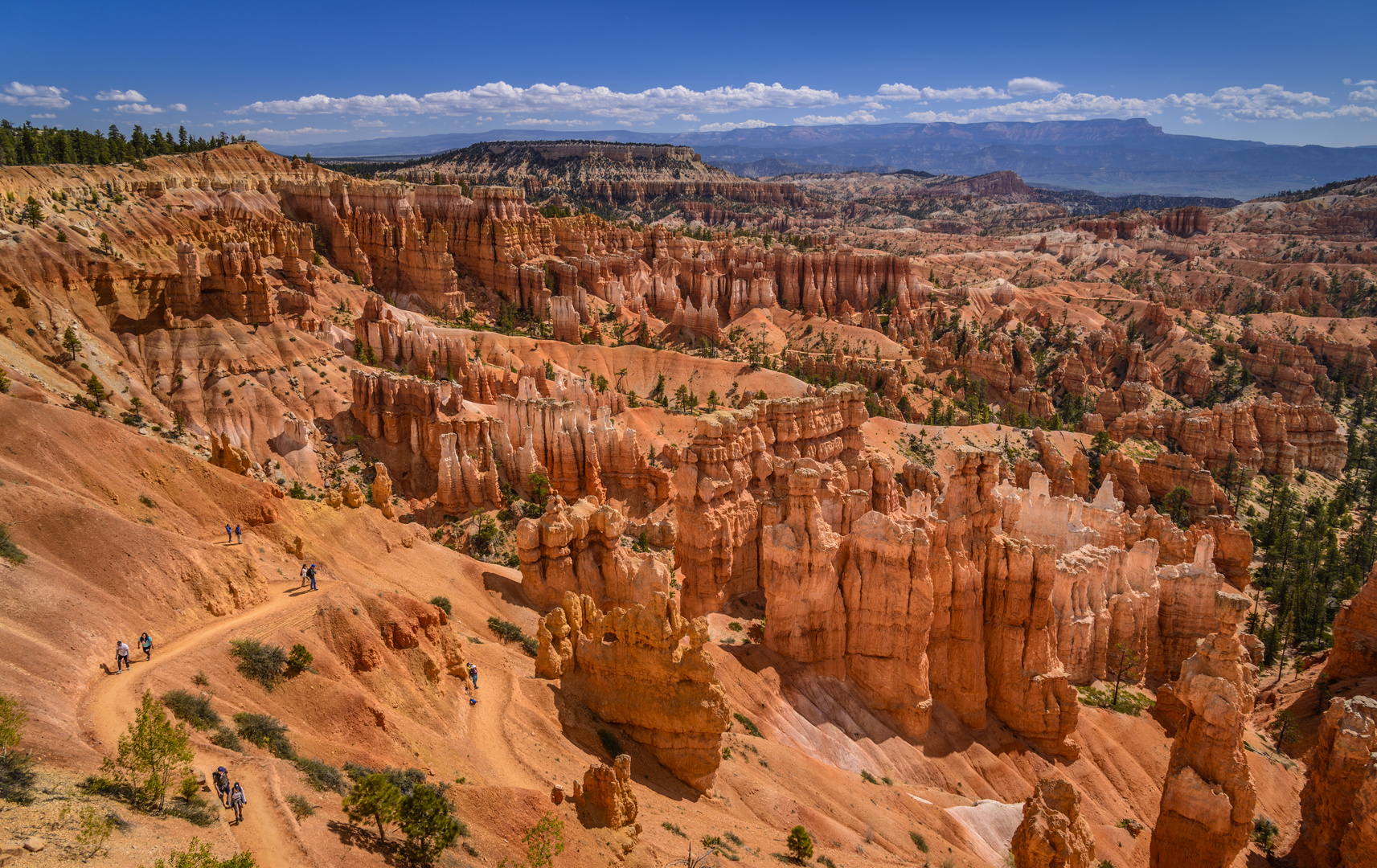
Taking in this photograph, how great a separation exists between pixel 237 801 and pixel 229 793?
502 mm

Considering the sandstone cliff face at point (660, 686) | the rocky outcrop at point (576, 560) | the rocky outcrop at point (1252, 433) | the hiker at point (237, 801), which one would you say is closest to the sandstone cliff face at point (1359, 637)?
the sandstone cliff face at point (660, 686)

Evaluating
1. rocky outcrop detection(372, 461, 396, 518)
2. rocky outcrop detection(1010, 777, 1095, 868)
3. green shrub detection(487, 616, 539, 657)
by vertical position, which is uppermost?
rocky outcrop detection(372, 461, 396, 518)

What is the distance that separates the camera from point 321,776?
1605 centimetres

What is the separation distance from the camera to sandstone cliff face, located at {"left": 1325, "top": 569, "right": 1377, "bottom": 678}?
3725 centimetres

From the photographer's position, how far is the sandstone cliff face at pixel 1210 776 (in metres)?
23.2

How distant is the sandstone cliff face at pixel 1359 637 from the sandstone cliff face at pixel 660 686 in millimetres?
32999

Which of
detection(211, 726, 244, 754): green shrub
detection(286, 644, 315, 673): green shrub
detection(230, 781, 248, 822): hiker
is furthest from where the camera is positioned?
detection(286, 644, 315, 673): green shrub

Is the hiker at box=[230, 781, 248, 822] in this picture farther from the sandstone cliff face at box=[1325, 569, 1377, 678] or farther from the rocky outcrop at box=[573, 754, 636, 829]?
the sandstone cliff face at box=[1325, 569, 1377, 678]

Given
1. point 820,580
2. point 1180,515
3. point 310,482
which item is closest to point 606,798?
point 820,580

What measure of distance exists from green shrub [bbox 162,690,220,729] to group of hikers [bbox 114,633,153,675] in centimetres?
199

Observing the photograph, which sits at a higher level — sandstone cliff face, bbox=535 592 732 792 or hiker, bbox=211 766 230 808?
hiker, bbox=211 766 230 808

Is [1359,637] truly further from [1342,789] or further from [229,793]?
[229,793]

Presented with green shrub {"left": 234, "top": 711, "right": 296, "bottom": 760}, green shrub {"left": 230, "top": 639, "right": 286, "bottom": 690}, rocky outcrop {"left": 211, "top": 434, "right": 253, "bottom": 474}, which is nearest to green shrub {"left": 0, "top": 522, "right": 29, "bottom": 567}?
green shrub {"left": 230, "top": 639, "right": 286, "bottom": 690}

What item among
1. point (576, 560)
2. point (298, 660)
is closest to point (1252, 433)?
point (576, 560)
